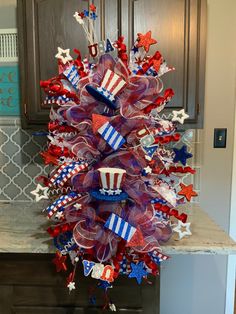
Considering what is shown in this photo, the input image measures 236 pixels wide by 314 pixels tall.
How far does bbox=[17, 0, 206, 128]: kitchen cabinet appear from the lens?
4.17ft

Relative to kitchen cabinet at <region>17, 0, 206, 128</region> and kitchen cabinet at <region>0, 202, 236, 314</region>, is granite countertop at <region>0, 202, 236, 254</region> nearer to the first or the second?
kitchen cabinet at <region>0, 202, 236, 314</region>

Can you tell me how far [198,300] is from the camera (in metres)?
1.78

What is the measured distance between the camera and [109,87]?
881 millimetres

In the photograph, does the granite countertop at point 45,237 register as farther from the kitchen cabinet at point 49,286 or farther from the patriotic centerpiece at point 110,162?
the patriotic centerpiece at point 110,162

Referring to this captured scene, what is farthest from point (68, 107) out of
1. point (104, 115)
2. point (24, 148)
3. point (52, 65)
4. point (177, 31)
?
point (24, 148)

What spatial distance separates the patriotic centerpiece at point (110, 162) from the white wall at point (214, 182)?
2.48 feet

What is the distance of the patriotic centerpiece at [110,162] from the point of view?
90 centimetres

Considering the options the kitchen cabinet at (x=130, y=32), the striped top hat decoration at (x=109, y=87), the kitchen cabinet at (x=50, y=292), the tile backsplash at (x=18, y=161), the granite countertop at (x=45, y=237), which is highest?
the kitchen cabinet at (x=130, y=32)

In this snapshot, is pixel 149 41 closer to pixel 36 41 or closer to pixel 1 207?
pixel 36 41

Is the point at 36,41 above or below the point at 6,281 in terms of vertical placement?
above

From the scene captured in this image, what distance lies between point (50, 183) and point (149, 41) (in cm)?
57

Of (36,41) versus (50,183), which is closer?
(50,183)

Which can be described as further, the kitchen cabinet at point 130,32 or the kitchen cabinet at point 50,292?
the kitchen cabinet at point 130,32

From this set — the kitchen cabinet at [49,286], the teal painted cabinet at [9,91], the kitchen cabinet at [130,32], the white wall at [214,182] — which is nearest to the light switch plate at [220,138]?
the white wall at [214,182]
